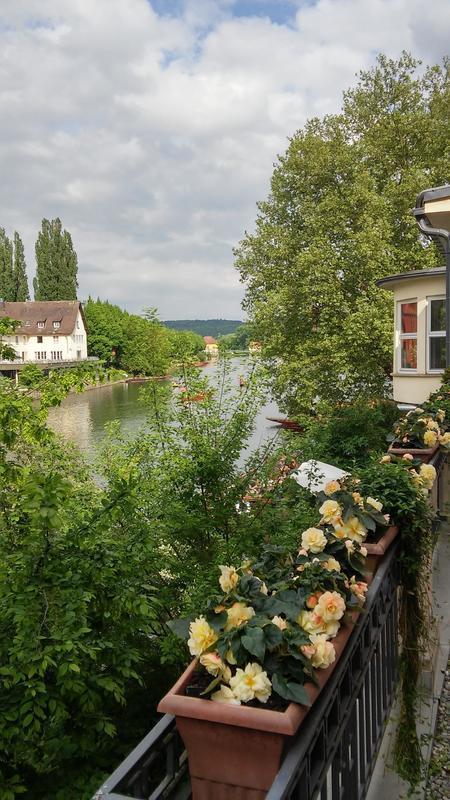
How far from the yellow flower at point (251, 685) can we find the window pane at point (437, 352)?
46.3 feet

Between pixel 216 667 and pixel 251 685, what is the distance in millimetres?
101

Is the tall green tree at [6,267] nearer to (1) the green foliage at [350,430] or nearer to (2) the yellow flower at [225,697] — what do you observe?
(1) the green foliage at [350,430]

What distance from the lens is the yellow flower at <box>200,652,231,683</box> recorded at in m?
1.51

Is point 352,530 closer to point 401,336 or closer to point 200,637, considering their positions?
point 200,637

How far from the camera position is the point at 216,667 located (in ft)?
5.01

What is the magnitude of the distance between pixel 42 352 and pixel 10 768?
7300cm

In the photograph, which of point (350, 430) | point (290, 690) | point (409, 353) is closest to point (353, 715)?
point (290, 690)

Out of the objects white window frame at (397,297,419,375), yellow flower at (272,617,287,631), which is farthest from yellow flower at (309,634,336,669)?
white window frame at (397,297,419,375)

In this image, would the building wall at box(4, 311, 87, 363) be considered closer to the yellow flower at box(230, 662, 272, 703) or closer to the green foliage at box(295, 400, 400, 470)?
the green foliage at box(295, 400, 400, 470)

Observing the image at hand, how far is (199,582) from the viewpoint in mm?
6000

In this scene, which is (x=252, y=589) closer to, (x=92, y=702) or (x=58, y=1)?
(x=92, y=702)

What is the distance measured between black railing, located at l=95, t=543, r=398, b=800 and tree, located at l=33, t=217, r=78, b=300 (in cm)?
7215

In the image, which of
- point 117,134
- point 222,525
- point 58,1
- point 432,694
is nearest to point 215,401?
point 222,525

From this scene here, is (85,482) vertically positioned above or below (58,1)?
below
